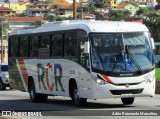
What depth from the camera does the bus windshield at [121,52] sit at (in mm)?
21703

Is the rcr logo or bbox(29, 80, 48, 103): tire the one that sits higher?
the rcr logo

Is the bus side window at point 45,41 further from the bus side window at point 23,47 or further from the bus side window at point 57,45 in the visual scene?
the bus side window at point 23,47

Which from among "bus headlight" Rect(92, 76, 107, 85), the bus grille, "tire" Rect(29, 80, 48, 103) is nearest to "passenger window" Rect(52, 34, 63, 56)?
"tire" Rect(29, 80, 48, 103)

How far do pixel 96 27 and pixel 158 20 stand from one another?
80373 mm

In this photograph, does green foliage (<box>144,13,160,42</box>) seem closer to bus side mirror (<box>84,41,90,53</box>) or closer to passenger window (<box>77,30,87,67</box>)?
passenger window (<box>77,30,87,67</box>)

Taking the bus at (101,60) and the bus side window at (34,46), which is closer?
the bus at (101,60)

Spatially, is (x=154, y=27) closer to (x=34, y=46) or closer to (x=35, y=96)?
(x=35, y=96)

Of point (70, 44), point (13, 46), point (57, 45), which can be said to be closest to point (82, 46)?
point (70, 44)

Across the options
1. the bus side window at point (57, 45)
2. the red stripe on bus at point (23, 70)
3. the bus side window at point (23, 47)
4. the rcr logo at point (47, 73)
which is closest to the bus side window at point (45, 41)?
the bus side window at point (57, 45)

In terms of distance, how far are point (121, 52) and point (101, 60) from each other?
727 millimetres

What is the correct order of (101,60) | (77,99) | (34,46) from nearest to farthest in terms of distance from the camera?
(101,60) < (77,99) < (34,46)

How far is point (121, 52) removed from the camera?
21.9 metres

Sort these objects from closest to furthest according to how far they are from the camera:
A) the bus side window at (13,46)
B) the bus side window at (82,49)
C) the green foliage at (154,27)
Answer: the bus side window at (82,49)
the bus side window at (13,46)
the green foliage at (154,27)

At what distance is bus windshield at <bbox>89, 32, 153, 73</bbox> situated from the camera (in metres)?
21.7
